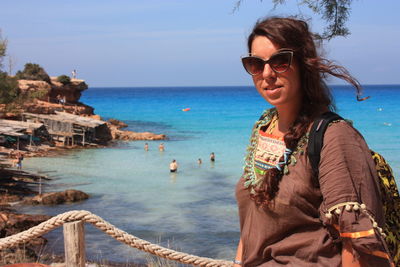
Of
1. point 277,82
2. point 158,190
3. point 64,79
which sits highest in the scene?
point 64,79

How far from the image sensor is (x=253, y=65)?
2.14 meters

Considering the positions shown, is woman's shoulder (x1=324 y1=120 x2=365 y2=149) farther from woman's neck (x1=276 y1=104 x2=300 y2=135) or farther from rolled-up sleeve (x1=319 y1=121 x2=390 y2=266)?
woman's neck (x1=276 y1=104 x2=300 y2=135)

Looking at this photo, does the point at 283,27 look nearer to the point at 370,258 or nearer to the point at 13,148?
the point at 370,258

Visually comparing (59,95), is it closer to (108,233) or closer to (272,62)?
(108,233)

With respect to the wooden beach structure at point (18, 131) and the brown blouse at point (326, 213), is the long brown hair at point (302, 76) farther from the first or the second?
the wooden beach structure at point (18, 131)

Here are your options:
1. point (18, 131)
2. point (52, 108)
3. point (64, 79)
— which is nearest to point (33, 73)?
point (64, 79)

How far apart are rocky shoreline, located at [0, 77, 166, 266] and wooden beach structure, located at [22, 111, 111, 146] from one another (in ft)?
2.02

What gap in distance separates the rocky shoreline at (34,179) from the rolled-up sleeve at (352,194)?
4.72 m

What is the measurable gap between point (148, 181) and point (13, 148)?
9.00 meters

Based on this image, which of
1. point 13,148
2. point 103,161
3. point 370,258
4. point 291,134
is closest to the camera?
point 370,258

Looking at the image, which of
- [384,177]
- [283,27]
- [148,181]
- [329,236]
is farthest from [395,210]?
[148,181]

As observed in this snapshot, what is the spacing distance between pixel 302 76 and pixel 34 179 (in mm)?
22408

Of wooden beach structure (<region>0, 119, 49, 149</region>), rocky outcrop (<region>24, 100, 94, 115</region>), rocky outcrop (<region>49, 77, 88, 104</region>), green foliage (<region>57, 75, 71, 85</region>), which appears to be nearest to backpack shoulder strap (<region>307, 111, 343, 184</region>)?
wooden beach structure (<region>0, 119, 49, 149</region>)

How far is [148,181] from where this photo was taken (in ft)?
81.1
